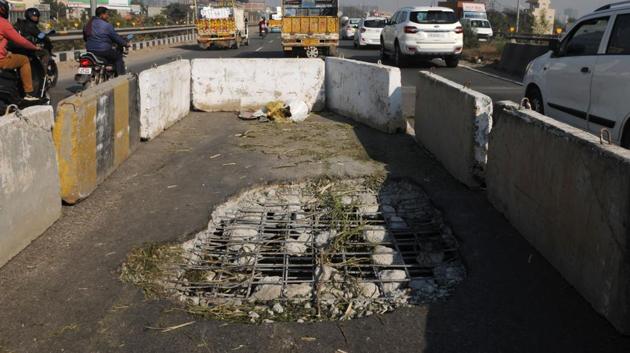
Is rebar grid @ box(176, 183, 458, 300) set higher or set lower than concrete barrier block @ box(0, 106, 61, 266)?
lower

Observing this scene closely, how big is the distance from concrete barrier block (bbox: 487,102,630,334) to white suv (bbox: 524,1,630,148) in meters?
1.85

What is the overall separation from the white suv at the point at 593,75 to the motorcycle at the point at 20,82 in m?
7.30

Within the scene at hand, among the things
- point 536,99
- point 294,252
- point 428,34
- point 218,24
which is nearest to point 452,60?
point 428,34

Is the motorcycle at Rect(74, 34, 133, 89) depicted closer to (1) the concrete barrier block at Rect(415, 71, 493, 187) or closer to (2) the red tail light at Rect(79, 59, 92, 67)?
(2) the red tail light at Rect(79, 59, 92, 67)

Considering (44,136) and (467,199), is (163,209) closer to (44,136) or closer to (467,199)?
(44,136)

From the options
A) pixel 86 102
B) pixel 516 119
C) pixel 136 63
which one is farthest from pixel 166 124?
pixel 136 63

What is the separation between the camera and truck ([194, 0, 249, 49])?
33.4 metres

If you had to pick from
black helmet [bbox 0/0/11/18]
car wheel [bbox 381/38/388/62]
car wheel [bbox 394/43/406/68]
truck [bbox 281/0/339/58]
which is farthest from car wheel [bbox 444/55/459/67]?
black helmet [bbox 0/0/11/18]

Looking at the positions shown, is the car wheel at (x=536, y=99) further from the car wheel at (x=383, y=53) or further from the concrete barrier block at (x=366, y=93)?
the car wheel at (x=383, y=53)

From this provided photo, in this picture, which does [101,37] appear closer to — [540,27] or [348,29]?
[348,29]

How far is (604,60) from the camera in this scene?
7.11 meters

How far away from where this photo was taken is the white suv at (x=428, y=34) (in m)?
20.2

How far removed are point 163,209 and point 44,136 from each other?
1.27 m

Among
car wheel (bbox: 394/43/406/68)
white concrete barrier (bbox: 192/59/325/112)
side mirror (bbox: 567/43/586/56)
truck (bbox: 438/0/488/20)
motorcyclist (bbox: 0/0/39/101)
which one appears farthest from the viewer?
truck (bbox: 438/0/488/20)
